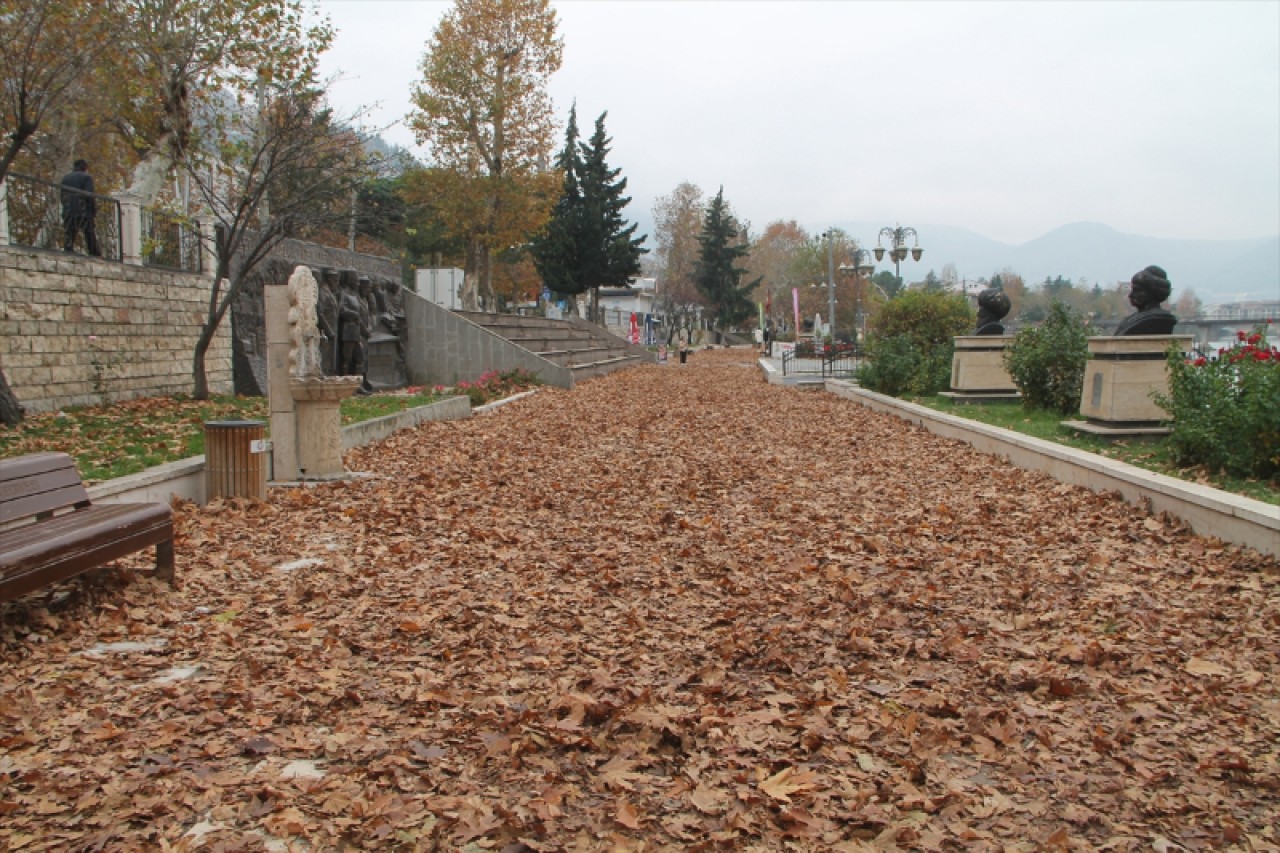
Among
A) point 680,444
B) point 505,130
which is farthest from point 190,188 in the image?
point 680,444

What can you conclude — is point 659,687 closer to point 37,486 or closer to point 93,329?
point 37,486

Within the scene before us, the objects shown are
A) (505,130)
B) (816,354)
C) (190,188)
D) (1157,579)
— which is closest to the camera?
(1157,579)

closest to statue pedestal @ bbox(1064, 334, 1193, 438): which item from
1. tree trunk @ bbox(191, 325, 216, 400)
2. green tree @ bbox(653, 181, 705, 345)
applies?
tree trunk @ bbox(191, 325, 216, 400)

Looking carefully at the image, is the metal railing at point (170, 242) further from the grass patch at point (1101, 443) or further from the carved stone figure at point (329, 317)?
the grass patch at point (1101, 443)

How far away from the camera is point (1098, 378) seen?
431 inches

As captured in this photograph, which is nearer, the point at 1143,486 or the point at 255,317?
the point at 1143,486

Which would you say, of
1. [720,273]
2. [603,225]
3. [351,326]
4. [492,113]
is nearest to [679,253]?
[720,273]

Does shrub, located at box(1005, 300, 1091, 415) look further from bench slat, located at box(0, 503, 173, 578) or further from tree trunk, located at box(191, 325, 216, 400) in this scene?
tree trunk, located at box(191, 325, 216, 400)

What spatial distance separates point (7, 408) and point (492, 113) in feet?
87.2

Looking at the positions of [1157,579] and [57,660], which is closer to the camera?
[57,660]

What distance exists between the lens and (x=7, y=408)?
11.4m

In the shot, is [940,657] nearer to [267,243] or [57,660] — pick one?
[57,660]

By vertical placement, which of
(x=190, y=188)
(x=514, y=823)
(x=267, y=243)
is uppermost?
A: (x=190, y=188)

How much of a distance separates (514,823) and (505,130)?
3570cm
